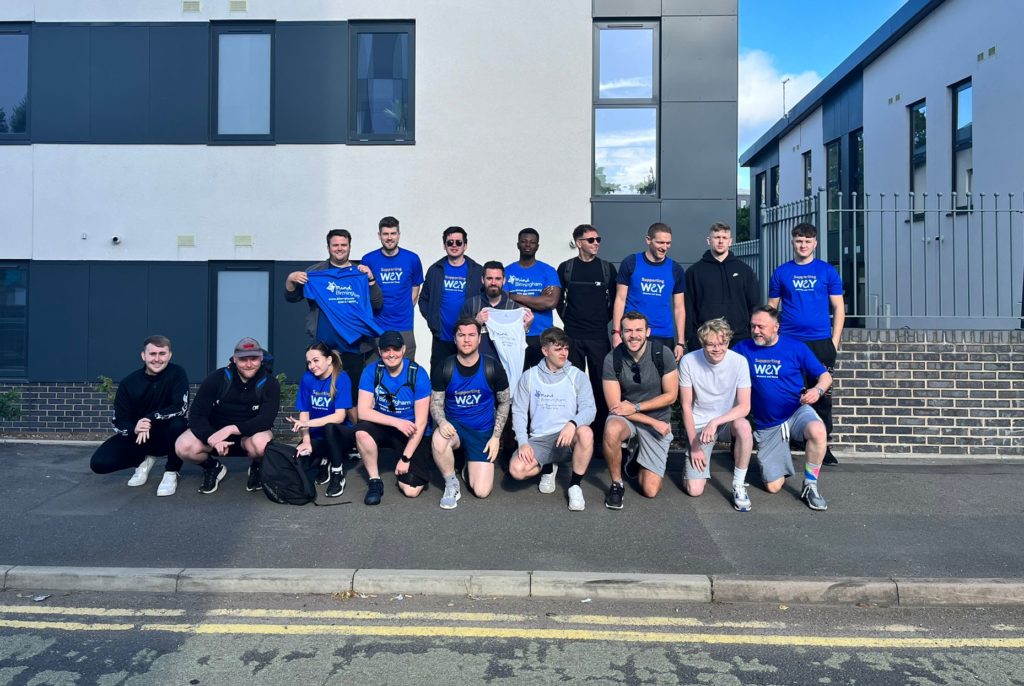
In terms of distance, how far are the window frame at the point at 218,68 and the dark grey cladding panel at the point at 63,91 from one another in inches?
64.0

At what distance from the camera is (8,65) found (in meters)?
11.8

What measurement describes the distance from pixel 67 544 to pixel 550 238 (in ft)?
21.6

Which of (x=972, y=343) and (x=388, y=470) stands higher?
(x=972, y=343)

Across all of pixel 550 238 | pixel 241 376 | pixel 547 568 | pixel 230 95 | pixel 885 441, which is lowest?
pixel 547 568

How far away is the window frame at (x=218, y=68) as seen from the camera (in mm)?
11586

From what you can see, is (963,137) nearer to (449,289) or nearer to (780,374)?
(780,374)

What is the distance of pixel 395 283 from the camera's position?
28.6 feet

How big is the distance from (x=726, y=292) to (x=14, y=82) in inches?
383

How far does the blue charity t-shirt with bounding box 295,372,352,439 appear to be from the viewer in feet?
25.3

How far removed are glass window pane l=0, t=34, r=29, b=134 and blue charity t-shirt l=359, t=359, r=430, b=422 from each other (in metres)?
7.40

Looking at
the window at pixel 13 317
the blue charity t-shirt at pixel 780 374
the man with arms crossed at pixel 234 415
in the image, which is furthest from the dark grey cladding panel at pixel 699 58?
the window at pixel 13 317

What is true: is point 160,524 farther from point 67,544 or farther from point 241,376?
point 241,376

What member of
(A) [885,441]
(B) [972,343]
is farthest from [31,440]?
(B) [972,343]

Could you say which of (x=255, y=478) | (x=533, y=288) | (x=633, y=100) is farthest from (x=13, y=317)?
(x=633, y=100)
